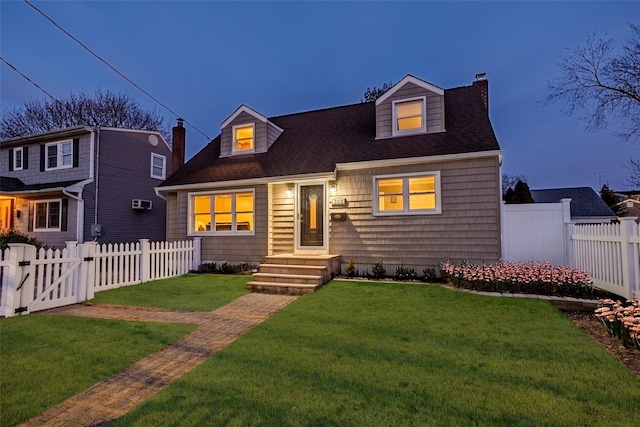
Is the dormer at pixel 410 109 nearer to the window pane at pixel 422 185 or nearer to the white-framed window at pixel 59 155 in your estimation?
the window pane at pixel 422 185

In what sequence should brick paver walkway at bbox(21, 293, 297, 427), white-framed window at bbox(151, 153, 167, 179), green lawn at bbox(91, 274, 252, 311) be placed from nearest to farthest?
brick paver walkway at bbox(21, 293, 297, 427) < green lawn at bbox(91, 274, 252, 311) < white-framed window at bbox(151, 153, 167, 179)

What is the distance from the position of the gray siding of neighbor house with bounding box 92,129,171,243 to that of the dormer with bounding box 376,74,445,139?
43.0 feet

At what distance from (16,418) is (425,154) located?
8660mm

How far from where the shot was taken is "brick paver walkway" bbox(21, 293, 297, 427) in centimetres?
258

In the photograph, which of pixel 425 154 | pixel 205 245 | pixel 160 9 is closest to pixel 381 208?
pixel 425 154

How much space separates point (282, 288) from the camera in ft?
23.9

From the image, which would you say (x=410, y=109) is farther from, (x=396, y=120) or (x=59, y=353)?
(x=59, y=353)

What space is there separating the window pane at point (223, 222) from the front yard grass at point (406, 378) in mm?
6523

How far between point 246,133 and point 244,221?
3685mm

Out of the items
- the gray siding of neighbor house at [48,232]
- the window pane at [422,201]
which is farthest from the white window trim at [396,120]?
the gray siding of neighbor house at [48,232]

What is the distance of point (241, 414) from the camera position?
246cm

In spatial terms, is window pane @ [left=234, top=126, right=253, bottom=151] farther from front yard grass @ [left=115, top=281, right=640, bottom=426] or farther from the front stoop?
front yard grass @ [left=115, top=281, right=640, bottom=426]

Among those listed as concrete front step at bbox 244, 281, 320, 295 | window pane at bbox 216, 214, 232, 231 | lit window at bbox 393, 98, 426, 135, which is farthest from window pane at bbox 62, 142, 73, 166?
lit window at bbox 393, 98, 426, 135

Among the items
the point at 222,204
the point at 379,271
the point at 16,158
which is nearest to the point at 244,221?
the point at 222,204
